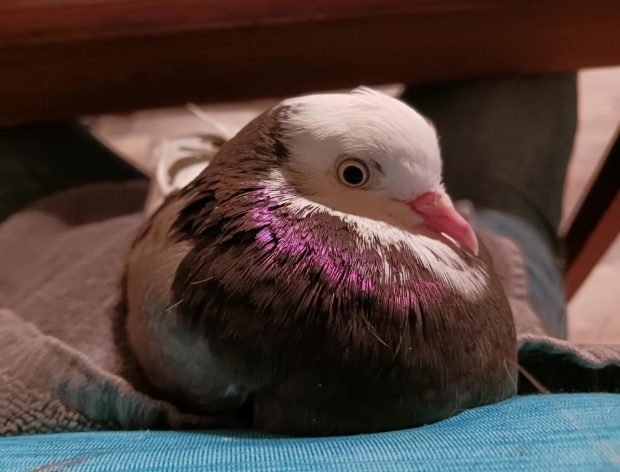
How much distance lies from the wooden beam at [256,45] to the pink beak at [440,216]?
0.30m

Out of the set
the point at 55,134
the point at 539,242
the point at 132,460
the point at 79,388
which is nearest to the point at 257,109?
the point at 55,134

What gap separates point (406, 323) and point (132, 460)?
179 millimetres

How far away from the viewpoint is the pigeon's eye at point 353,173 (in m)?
0.46

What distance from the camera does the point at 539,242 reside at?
2.80 ft

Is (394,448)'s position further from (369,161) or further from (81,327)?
(81,327)

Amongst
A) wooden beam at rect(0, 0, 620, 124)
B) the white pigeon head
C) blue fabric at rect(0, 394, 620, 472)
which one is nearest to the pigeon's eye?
the white pigeon head

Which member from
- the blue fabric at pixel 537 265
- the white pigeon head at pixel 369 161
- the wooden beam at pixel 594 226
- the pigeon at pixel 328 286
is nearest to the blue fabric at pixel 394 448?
the pigeon at pixel 328 286

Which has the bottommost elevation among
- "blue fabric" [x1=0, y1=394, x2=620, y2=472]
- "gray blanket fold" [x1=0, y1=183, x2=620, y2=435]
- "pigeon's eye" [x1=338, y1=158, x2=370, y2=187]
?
"gray blanket fold" [x1=0, y1=183, x2=620, y2=435]

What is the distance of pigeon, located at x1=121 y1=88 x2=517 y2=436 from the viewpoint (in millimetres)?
429

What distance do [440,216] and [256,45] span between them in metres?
A: 0.34

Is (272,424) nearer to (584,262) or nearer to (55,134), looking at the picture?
(55,134)

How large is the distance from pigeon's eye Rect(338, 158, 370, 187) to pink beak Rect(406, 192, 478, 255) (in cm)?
4

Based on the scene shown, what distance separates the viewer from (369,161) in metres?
0.45

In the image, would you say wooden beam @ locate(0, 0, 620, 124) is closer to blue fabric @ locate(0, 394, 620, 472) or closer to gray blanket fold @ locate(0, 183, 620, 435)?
gray blanket fold @ locate(0, 183, 620, 435)
